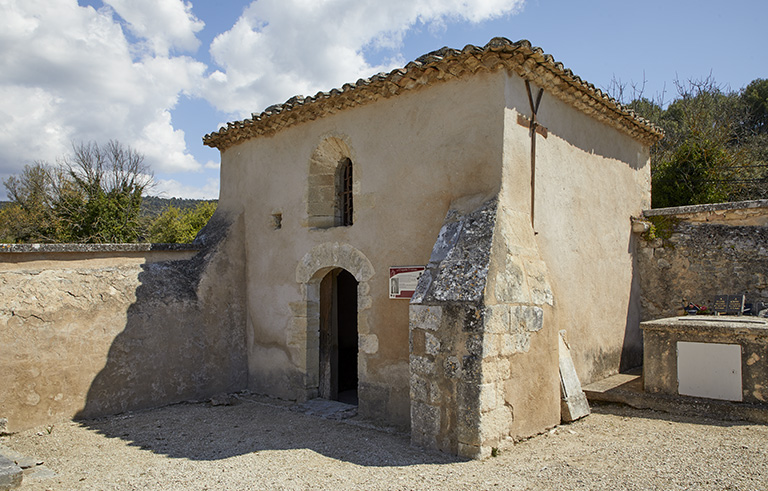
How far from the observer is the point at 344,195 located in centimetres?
754

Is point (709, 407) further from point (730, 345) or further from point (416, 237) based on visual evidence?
point (416, 237)

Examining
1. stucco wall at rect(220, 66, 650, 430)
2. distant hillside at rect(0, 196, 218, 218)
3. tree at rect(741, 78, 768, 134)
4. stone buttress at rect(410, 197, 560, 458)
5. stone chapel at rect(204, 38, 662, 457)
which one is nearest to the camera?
stone buttress at rect(410, 197, 560, 458)

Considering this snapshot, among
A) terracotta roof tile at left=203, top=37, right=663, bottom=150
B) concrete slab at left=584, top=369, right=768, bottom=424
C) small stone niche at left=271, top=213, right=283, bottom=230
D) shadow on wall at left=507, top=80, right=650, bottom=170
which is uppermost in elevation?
terracotta roof tile at left=203, top=37, right=663, bottom=150

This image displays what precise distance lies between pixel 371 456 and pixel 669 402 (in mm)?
3365

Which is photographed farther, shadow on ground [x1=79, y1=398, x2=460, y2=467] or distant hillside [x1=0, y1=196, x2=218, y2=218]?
distant hillside [x1=0, y1=196, x2=218, y2=218]

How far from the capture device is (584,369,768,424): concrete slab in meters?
A: 5.34

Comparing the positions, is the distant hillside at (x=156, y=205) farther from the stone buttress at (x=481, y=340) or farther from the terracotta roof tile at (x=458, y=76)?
the stone buttress at (x=481, y=340)

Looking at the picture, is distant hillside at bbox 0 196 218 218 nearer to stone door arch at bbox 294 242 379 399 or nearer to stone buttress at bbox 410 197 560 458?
stone door arch at bbox 294 242 379 399

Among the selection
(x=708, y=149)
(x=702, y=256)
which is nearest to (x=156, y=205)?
Result: (x=708, y=149)

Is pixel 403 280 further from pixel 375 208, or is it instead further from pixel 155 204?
pixel 155 204

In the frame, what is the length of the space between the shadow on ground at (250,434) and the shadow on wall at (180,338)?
0.97 ft

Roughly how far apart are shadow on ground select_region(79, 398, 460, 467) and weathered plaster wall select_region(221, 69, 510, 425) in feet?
1.90

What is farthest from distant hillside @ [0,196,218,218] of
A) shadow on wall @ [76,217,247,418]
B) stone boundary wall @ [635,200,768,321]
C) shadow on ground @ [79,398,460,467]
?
stone boundary wall @ [635,200,768,321]

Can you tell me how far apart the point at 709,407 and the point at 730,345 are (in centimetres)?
69
